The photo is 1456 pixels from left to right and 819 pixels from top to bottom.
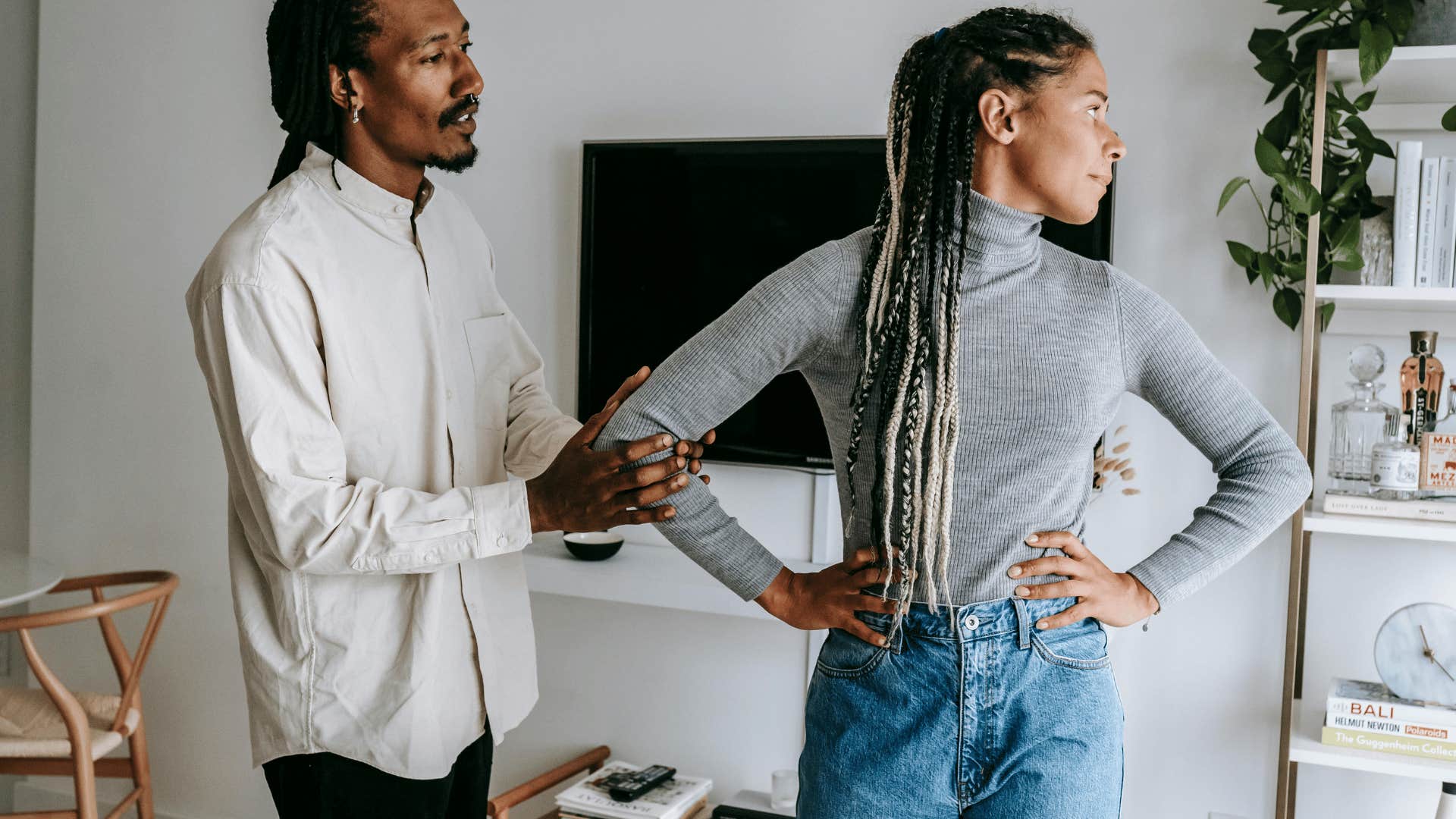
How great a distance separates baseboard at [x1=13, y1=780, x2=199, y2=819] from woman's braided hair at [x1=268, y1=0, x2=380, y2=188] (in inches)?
94.1

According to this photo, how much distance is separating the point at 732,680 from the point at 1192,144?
58.1 inches

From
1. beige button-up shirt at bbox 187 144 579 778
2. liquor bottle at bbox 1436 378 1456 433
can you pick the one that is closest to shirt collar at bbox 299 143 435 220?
beige button-up shirt at bbox 187 144 579 778

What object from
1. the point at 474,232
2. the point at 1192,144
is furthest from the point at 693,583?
the point at 1192,144

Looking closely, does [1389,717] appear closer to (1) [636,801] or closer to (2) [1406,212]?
(2) [1406,212]

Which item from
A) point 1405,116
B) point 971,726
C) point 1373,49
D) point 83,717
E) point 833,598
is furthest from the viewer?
point 83,717

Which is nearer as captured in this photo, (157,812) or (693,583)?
(693,583)

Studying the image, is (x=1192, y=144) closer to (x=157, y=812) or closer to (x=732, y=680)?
(x=732, y=680)

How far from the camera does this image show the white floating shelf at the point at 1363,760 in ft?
6.16

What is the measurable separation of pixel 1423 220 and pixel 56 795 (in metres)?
3.58

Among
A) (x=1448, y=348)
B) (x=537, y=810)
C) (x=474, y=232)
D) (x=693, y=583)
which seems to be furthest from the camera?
(x=537, y=810)

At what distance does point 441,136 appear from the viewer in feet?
5.11

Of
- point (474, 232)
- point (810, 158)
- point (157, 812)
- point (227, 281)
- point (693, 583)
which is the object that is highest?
point (810, 158)

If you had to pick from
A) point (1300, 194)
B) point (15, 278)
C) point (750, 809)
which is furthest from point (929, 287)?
point (15, 278)

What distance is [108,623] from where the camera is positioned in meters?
2.44
